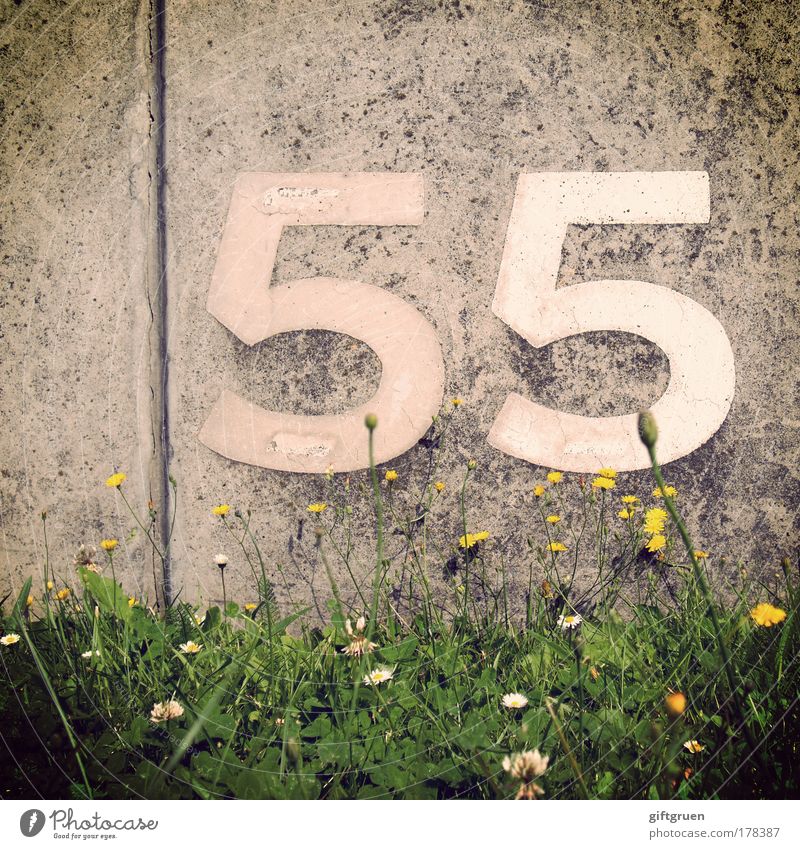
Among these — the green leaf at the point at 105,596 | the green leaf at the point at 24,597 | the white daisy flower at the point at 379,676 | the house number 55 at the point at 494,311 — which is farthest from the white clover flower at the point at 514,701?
the green leaf at the point at 24,597

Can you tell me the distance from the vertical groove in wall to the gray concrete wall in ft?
0.07

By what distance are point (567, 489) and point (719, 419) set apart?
388 millimetres

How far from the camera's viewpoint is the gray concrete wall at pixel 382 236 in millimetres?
1383

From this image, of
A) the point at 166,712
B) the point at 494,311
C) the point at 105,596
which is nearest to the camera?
the point at 166,712

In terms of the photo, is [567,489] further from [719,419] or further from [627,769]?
[627,769]

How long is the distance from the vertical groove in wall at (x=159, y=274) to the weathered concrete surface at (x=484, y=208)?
25 mm

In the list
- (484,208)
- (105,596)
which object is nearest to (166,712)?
(105,596)

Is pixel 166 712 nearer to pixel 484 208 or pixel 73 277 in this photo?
pixel 73 277

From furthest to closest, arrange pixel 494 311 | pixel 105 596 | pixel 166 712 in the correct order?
pixel 494 311 → pixel 105 596 → pixel 166 712

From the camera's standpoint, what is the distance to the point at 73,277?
1.44 meters

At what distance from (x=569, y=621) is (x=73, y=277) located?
1.40 m

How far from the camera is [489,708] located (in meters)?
1.12
